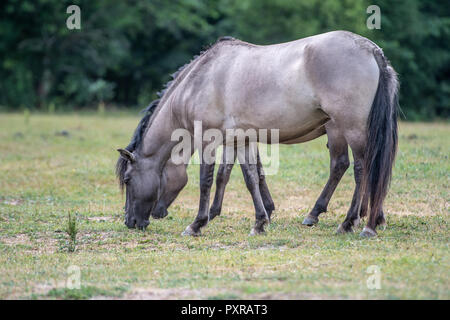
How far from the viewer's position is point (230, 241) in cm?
740

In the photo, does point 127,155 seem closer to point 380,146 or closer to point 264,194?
point 264,194

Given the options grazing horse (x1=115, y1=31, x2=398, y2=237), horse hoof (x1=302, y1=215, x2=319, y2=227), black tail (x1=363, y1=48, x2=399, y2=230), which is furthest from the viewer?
horse hoof (x1=302, y1=215, x2=319, y2=227)

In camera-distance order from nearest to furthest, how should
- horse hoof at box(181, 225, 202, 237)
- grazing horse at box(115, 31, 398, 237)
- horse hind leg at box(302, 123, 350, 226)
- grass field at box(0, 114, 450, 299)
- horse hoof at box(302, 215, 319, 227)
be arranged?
1. grass field at box(0, 114, 450, 299)
2. grazing horse at box(115, 31, 398, 237)
3. horse hind leg at box(302, 123, 350, 226)
4. horse hoof at box(181, 225, 202, 237)
5. horse hoof at box(302, 215, 319, 227)

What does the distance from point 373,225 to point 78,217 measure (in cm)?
426

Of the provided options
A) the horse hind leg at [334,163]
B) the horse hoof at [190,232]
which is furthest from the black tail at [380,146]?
the horse hoof at [190,232]

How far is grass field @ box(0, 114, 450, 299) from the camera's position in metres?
5.49

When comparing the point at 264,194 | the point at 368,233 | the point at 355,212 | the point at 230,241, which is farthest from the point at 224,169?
the point at 368,233

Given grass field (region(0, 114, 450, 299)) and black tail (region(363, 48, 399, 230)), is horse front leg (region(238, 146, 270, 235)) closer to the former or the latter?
grass field (region(0, 114, 450, 299))

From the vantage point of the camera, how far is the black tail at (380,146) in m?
6.91

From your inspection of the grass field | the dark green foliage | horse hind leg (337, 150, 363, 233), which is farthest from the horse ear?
the dark green foliage

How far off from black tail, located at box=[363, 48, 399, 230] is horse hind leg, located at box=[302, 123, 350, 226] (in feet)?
2.30

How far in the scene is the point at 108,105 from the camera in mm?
28344
